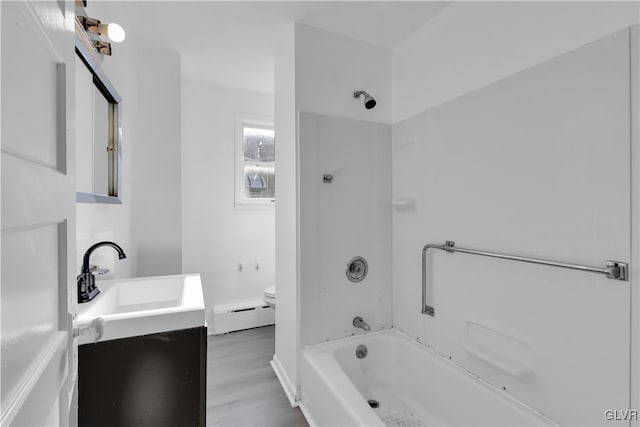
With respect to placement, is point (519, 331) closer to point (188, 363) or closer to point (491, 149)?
point (491, 149)

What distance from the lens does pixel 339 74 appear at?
194cm

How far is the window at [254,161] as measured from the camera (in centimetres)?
302

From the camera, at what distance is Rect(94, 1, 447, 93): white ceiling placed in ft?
5.53

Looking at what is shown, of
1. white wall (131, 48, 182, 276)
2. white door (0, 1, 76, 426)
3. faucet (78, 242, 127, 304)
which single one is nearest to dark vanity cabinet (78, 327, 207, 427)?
faucet (78, 242, 127, 304)

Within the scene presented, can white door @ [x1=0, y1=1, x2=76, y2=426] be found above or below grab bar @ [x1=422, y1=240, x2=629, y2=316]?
above

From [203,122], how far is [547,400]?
313cm

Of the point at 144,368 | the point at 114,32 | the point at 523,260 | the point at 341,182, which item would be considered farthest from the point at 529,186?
the point at 114,32

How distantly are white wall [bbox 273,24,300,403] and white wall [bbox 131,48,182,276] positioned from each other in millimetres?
801

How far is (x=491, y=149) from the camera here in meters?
1.44

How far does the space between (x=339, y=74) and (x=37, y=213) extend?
1.85m

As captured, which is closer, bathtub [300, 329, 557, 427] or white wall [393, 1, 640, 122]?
white wall [393, 1, 640, 122]

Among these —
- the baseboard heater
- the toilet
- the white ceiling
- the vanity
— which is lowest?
the baseboard heater

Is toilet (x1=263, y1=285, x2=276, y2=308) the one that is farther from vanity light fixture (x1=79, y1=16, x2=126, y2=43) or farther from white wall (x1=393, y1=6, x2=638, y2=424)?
vanity light fixture (x1=79, y1=16, x2=126, y2=43)

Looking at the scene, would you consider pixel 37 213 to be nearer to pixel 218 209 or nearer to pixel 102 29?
pixel 102 29
